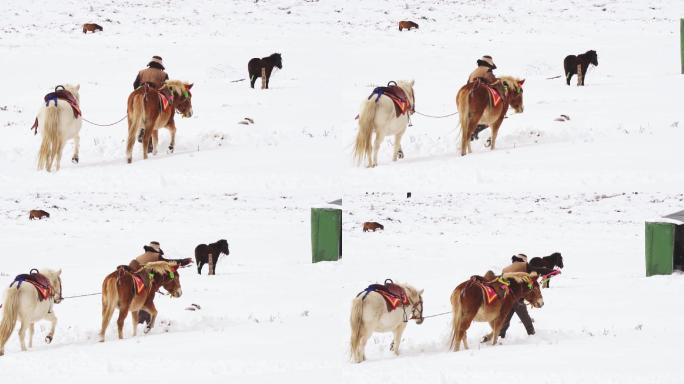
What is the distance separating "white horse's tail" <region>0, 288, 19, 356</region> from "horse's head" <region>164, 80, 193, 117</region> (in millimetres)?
7341

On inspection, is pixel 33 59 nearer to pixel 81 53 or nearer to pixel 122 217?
pixel 81 53

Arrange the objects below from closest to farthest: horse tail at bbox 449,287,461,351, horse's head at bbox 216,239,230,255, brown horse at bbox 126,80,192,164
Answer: horse tail at bbox 449,287,461,351 → horse's head at bbox 216,239,230,255 → brown horse at bbox 126,80,192,164

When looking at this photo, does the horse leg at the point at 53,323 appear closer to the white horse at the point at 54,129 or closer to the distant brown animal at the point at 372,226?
the white horse at the point at 54,129

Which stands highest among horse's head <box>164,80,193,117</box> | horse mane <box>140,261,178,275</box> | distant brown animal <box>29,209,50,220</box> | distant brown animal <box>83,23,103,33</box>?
distant brown animal <box>83,23,103,33</box>

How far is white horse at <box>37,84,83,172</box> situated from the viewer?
16.6 m

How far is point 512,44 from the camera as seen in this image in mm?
37625

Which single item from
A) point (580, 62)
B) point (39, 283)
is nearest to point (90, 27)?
point (580, 62)

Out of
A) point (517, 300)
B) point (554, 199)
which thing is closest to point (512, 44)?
point (554, 199)

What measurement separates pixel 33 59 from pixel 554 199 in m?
22.1

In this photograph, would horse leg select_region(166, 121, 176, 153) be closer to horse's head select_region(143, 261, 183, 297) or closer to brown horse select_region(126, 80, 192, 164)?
brown horse select_region(126, 80, 192, 164)

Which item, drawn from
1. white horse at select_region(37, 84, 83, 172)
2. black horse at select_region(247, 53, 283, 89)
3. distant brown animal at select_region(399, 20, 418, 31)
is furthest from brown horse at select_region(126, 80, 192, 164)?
distant brown animal at select_region(399, 20, 418, 31)

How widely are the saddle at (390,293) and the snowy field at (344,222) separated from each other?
0.59 metres

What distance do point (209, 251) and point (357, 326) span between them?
528cm

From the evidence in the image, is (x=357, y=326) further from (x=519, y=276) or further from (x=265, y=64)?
(x=265, y=64)
